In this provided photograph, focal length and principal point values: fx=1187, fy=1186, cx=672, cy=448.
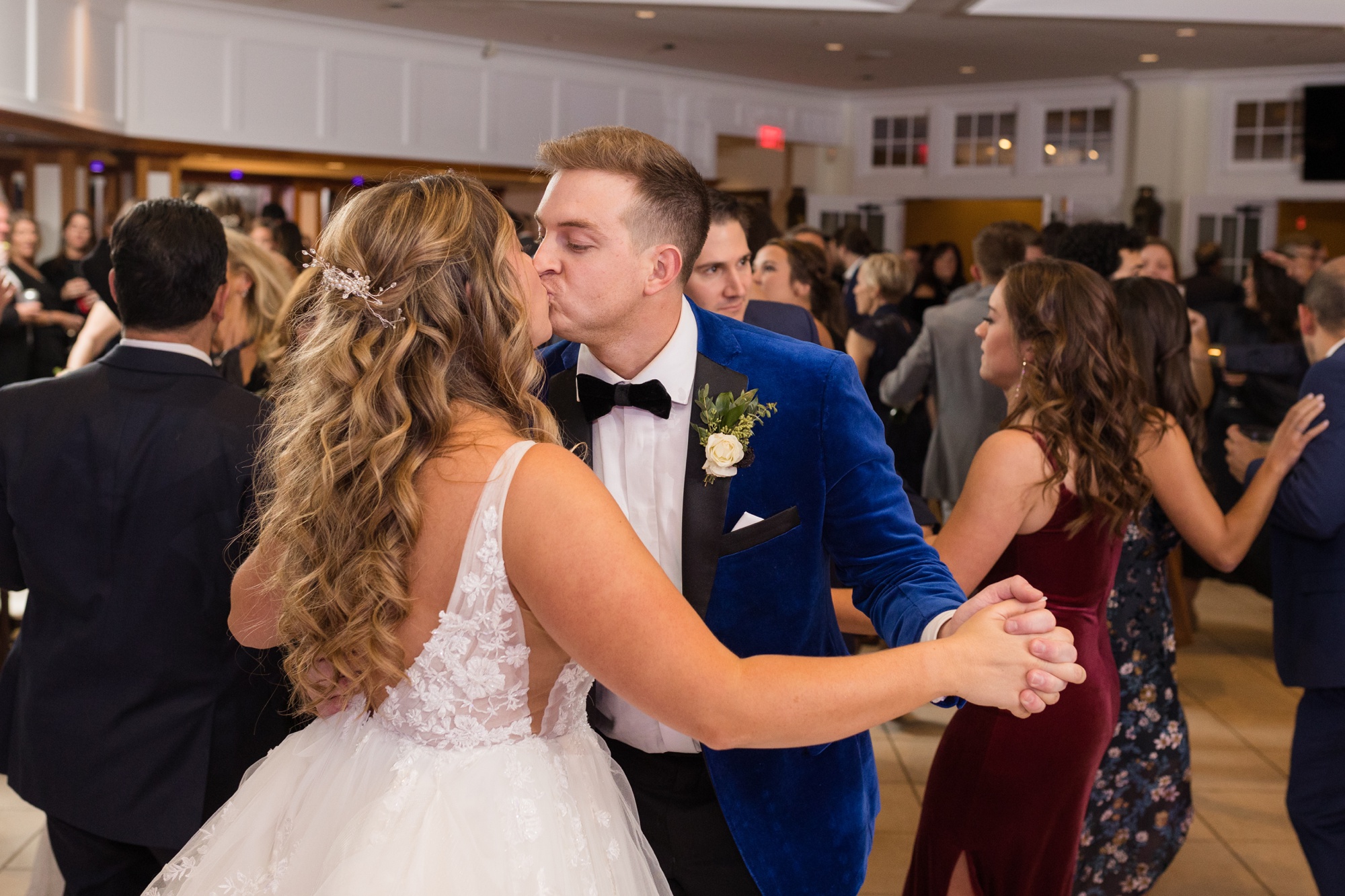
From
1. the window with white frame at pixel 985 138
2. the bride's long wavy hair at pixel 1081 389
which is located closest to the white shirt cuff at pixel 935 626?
the bride's long wavy hair at pixel 1081 389

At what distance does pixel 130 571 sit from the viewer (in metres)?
2.13

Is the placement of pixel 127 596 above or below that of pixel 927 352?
below

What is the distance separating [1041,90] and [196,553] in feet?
35.0

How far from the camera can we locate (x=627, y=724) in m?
1.76

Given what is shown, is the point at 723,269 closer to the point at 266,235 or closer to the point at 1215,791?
the point at 1215,791

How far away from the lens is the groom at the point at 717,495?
1698mm

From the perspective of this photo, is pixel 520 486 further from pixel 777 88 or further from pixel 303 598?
pixel 777 88

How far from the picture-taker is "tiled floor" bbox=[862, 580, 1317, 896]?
3.53 meters

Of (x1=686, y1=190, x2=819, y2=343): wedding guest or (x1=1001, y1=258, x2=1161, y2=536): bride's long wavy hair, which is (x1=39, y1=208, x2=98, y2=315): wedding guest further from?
(x1=1001, y1=258, x2=1161, y2=536): bride's long wavy hair

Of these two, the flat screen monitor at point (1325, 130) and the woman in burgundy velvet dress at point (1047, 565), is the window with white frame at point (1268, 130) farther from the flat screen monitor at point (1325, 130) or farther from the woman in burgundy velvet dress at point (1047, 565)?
the woman in burgundy velvet dress at point (1047, 565)

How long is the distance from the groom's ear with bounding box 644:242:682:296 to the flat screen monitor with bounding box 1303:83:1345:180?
10.2 metres

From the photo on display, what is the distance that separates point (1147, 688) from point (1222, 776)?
1.57 meters

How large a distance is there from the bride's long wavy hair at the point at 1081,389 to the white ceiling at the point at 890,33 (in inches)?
224

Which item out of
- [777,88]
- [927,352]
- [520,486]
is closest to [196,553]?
[520,486]
